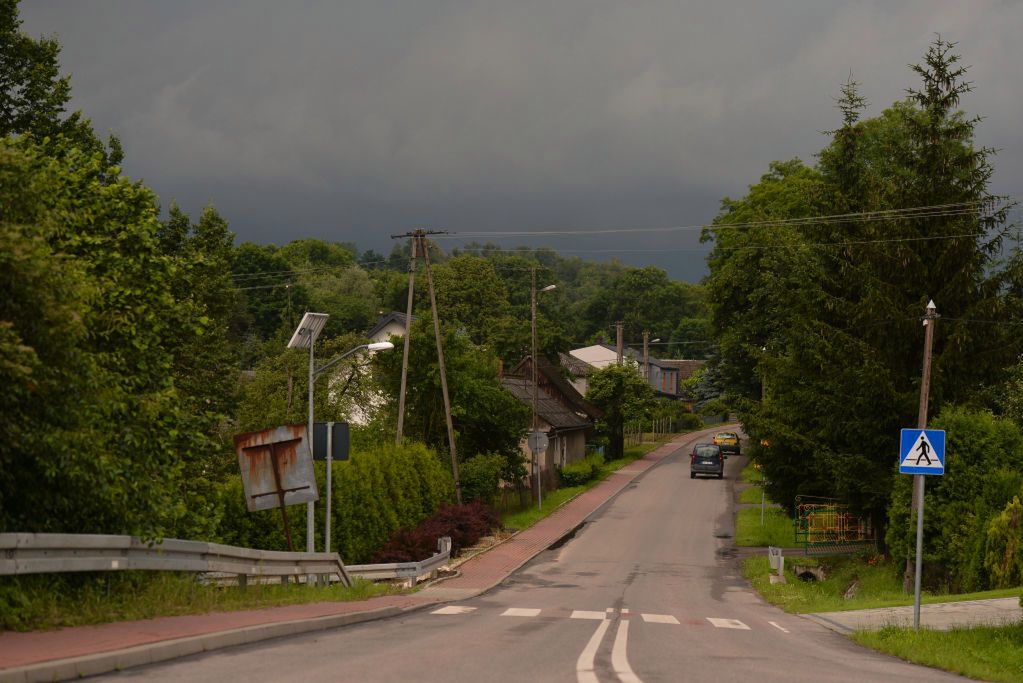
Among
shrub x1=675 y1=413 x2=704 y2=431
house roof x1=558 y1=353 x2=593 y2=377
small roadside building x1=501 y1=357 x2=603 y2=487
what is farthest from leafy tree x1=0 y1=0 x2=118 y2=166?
shrub x1=675 y1=413 x2=704 y2=431

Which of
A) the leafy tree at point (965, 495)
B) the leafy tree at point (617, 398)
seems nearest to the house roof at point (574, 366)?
the leafy tree at point (617, 398)

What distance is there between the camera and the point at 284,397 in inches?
2226

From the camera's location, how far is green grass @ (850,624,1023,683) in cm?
1294

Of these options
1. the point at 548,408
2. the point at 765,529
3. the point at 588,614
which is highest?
the point at 588,614

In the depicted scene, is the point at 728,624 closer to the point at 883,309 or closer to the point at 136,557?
the point at 136,557

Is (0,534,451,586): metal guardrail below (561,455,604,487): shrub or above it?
above

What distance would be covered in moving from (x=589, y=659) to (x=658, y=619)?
31.2 feet

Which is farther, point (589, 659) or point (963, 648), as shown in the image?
point (963, 648)

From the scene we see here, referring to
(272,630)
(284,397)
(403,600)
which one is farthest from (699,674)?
(284,397)

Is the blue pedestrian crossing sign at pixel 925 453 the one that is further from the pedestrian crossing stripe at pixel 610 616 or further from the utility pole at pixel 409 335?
the utility pole at pixel 409 335

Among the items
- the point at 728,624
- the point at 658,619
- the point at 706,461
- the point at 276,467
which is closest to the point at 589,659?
the point at 276,467

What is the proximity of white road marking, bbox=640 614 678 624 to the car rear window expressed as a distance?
46.0 m

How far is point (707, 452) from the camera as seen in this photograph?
222 feet

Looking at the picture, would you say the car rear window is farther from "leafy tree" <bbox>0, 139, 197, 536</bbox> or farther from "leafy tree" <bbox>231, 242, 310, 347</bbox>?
"leafy tree" <bbox>231, 242, 310, 347</bbox>
